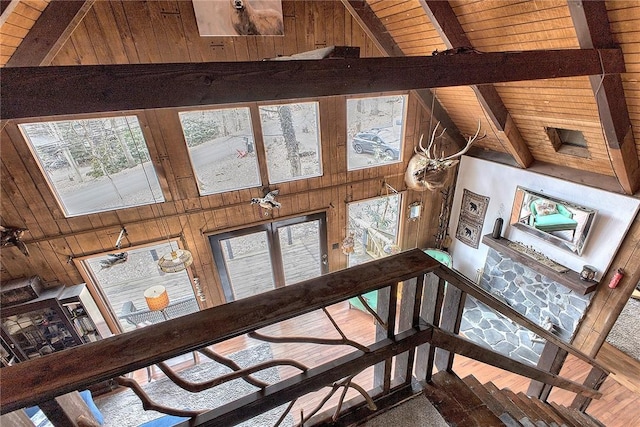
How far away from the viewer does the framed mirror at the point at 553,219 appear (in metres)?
4.34

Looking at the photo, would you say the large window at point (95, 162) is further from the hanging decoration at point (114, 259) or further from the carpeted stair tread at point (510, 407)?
the carpeted stair tread at point (510, 407)

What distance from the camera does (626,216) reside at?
3938 mm

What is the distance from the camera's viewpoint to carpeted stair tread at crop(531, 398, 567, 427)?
2.39 meters

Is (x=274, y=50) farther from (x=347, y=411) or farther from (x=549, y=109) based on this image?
(x=347, y=411)

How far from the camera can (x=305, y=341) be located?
1220 millimetres

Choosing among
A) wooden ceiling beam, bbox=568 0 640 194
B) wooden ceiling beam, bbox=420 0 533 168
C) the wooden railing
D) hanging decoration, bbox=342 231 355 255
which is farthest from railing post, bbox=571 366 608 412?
hanging decoration, bbox=342 231 355 255

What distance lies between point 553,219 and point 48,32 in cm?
682

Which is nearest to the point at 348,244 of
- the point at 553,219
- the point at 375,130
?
the point at 375,130

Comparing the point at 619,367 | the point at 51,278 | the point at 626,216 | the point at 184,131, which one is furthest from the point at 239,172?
the point at 619,367

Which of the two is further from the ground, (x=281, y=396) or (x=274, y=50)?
(x=274, y=50)

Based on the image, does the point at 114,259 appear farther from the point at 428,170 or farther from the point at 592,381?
the point at 592,381

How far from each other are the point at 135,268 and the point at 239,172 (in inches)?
86.3

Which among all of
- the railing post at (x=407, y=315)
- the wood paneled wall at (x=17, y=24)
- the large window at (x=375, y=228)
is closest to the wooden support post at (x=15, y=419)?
the railing post at (x=407, y=315)

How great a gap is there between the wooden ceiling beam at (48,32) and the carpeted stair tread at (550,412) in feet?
18.5
